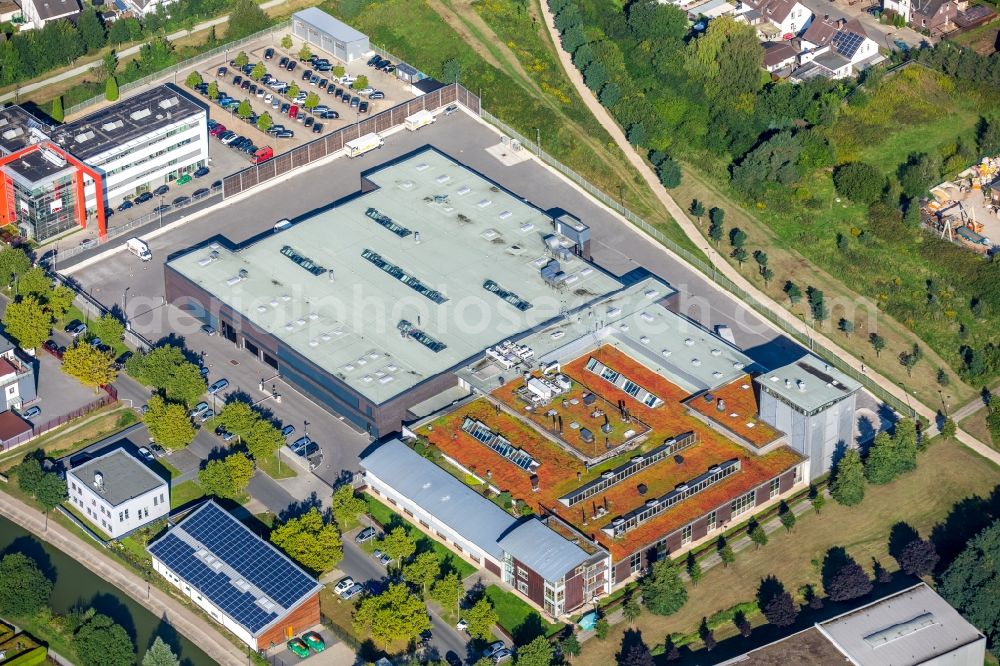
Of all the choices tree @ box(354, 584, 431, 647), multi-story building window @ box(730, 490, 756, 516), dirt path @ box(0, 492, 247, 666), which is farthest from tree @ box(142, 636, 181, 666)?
multi-story building window @ box(730, 490, 756, 516)

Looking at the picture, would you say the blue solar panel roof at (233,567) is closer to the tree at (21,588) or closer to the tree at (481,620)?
the tree at (21,588)

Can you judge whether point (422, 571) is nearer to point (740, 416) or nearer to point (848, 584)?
point (740, 416)

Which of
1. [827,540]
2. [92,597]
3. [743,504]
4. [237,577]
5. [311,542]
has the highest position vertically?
[743,504]

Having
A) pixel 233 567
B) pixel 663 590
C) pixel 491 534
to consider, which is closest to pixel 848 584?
pixel 663 590

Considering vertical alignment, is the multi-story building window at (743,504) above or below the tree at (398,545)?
above

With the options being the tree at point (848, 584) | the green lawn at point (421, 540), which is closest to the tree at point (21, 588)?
the green lawn at point (421, 540)

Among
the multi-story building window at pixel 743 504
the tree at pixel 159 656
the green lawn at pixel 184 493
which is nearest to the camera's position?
the tree at pixel 159 656

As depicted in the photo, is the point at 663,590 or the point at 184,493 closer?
the point at 663,590
